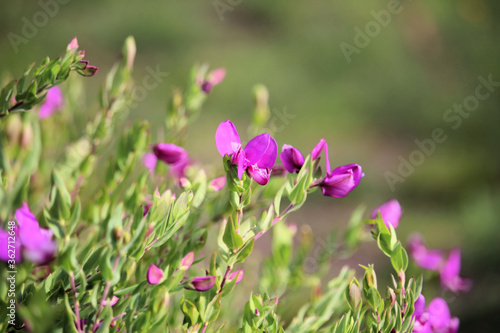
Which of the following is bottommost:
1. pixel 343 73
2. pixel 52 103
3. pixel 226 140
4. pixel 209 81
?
pixel 343 73

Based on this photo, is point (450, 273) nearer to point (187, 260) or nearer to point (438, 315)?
point (438, 315)

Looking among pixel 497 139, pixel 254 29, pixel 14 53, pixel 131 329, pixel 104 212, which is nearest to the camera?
pixel 131 329

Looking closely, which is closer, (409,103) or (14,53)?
(14,53)

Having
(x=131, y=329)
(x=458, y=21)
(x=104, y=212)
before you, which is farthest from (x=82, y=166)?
(x=458, y=21)

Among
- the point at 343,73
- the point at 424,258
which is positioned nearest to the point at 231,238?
the point at 424,258

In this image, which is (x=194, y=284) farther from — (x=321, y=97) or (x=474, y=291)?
(x=321, y=97)

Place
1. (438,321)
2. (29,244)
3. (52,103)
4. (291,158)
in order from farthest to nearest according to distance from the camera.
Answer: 1. (52,103)
2. (438,321)
3. (291,158)
4. (29,244)

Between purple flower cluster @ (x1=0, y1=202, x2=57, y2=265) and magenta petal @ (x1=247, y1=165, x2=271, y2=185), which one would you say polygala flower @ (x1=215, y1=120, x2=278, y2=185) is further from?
purple flower cluster @ (x1=0, y1=202, x2=57, y2=265)

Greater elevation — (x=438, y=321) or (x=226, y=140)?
(x=226, y=140)
